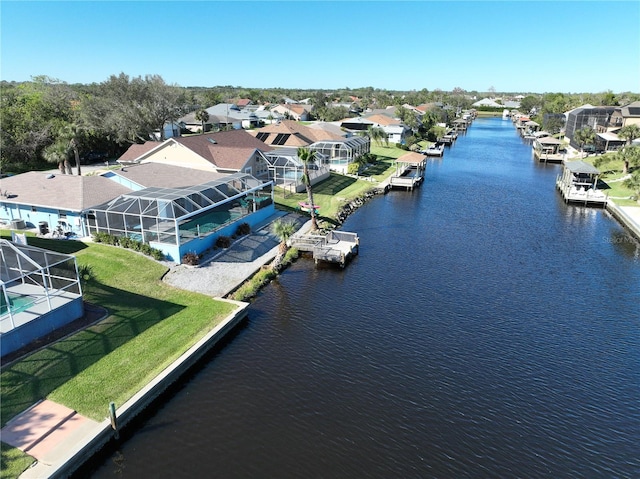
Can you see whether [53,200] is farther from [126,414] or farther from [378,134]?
[378,134]

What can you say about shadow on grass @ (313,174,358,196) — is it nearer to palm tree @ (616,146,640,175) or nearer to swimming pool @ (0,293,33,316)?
swimming pool @ (0,293,33,316)

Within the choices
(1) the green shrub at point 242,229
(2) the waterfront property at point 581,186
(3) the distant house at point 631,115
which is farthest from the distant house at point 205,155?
(3) the distant house at point 631,115

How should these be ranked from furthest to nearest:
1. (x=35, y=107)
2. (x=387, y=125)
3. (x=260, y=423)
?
1. (x=387, y=125)
2. (x=35, y=107)
3. (x=260, y=423)

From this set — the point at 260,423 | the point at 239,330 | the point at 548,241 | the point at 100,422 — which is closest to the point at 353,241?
the point at 239,330

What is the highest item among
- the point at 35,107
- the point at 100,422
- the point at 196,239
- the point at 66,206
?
the point at 35,107

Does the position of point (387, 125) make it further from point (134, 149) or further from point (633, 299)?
point (633, 299)

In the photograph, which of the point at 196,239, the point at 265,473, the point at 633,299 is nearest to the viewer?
the point at 265,473
